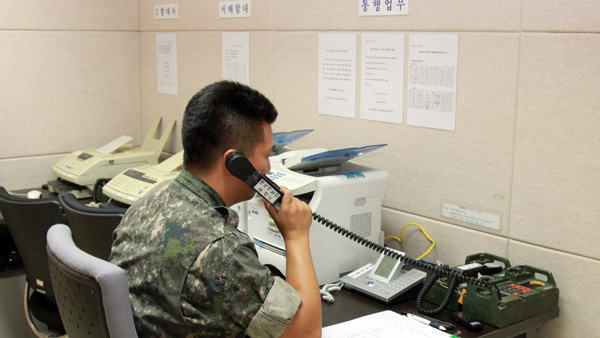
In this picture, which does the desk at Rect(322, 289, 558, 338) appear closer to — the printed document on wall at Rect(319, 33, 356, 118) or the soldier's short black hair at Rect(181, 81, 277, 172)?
the soldier's short black hair at Rect(181, 81, 277, 172)

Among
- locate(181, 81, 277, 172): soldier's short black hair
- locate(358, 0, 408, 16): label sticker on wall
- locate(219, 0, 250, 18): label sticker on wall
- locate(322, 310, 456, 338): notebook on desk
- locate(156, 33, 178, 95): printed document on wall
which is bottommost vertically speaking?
locate(322, 310, 456, 338): notebook on desk

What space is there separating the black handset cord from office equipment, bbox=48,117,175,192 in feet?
5.52

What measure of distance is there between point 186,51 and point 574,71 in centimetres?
225

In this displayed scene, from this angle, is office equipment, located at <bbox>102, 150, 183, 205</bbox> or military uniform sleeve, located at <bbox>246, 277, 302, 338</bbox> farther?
office equipment, located at <bbox>102, 150, 183, 205</bbox>

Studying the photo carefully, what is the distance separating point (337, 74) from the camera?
2.60 meters

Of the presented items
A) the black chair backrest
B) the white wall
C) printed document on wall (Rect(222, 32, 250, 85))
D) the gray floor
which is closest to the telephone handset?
the black chair backrest

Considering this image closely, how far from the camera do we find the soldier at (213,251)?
1.33m

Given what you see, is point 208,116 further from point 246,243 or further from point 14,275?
point 14,275

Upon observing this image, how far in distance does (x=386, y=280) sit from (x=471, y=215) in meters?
0.42

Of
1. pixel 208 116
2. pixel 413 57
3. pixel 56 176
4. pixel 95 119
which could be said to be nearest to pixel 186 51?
pixel 95 119

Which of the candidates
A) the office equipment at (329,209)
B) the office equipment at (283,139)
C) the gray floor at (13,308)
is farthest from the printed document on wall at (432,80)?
the gray floor at (13,308)

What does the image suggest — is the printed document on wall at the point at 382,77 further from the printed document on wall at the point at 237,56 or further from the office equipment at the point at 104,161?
the office equipment at the point at 104,161

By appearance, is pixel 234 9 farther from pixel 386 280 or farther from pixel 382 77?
pixel 386 280

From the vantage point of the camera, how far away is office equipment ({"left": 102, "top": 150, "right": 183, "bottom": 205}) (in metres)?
2.89
